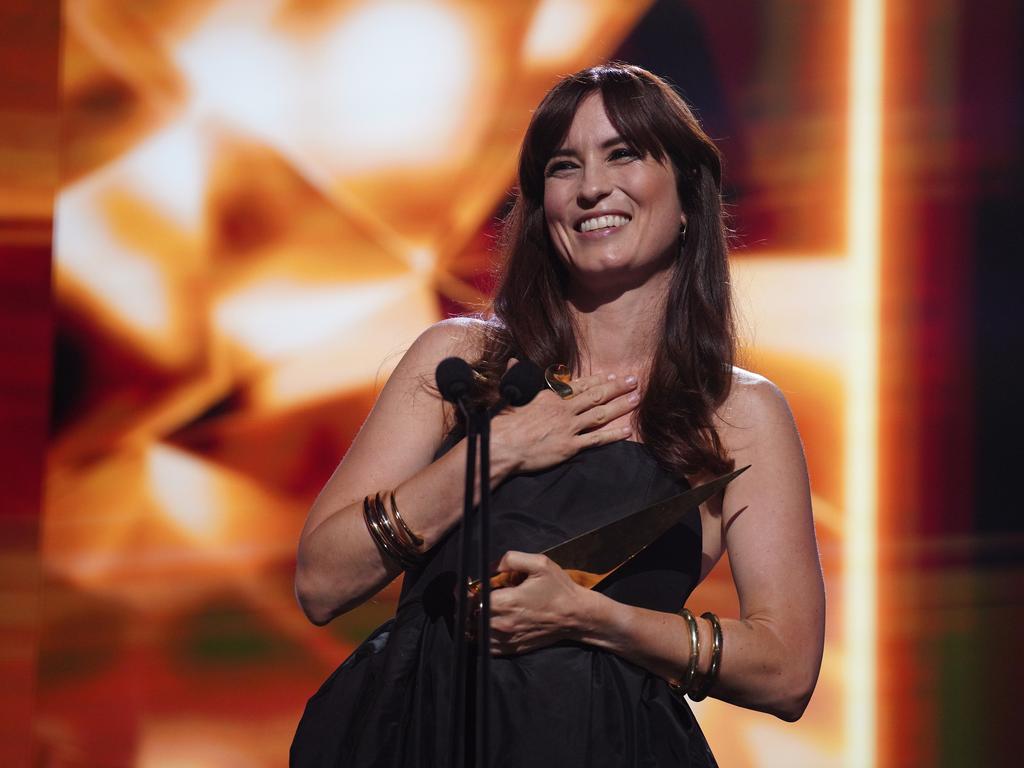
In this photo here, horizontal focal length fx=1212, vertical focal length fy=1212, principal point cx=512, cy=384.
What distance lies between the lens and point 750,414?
5.46ft

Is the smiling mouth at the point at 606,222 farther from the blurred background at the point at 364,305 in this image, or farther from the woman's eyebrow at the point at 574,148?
the blurred background at the point at 364,305

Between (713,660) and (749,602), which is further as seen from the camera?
(749,602)

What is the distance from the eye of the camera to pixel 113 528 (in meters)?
2.83


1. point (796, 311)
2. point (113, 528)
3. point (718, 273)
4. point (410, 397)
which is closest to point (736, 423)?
point (718, 273)

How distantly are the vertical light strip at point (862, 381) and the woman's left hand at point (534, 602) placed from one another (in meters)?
1.80

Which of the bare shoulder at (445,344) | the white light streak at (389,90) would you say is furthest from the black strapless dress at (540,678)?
the white light streak at (389,90)

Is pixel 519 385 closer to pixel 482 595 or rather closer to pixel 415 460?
pixel 482 595

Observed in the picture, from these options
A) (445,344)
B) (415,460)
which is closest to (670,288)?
(445,344)

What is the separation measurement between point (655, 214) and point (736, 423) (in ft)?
1.01

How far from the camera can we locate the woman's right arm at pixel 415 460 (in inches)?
58.3

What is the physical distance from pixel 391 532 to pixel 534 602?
0.21 m

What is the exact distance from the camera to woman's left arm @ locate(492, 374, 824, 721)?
Answer: 4.62 ft

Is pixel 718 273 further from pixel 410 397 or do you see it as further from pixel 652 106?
pixel 410 397

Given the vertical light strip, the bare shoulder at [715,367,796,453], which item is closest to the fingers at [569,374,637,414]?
the bare shoulder at [715,367,796,453]
